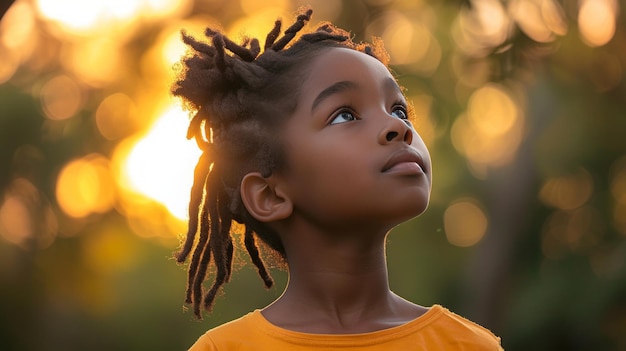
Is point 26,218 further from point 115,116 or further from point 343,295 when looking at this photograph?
point 343,295

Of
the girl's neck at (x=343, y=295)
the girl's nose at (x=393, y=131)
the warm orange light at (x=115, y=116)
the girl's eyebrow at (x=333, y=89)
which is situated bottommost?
the girl's neck at (x=343, y=295)

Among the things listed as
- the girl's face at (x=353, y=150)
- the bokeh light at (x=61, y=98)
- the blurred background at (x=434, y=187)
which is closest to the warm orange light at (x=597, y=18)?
the blurred background at (x=434, y=187)

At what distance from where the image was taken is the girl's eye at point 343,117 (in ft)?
11.1

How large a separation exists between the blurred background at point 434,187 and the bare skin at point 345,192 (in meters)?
7.67

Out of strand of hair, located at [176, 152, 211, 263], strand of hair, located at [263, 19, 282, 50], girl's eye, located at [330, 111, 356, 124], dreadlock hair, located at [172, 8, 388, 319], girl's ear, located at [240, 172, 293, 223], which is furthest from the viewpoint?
strand of hair, located at [263, 19, 282, 50]

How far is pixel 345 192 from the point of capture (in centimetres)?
328

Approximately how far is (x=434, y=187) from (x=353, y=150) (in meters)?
10.6

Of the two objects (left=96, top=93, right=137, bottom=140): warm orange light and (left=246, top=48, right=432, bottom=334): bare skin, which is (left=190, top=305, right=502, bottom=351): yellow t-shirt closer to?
(left=246, top=48, right=432, bottom=334): bare skin

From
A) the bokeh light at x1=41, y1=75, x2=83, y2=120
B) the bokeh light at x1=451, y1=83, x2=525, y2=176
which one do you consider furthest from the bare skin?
the bokeh light at x1=41, y1=75, x2=83, y2=120

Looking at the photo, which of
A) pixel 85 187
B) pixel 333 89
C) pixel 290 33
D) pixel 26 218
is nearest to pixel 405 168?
pixel 333 89

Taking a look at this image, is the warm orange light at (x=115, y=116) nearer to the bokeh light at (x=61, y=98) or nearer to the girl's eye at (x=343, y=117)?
the bokeh light at (x=61, y=98)

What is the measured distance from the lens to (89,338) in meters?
15.2

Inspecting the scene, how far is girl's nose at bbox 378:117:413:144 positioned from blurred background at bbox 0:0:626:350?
777 centimetres

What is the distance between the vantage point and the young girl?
3.27m
